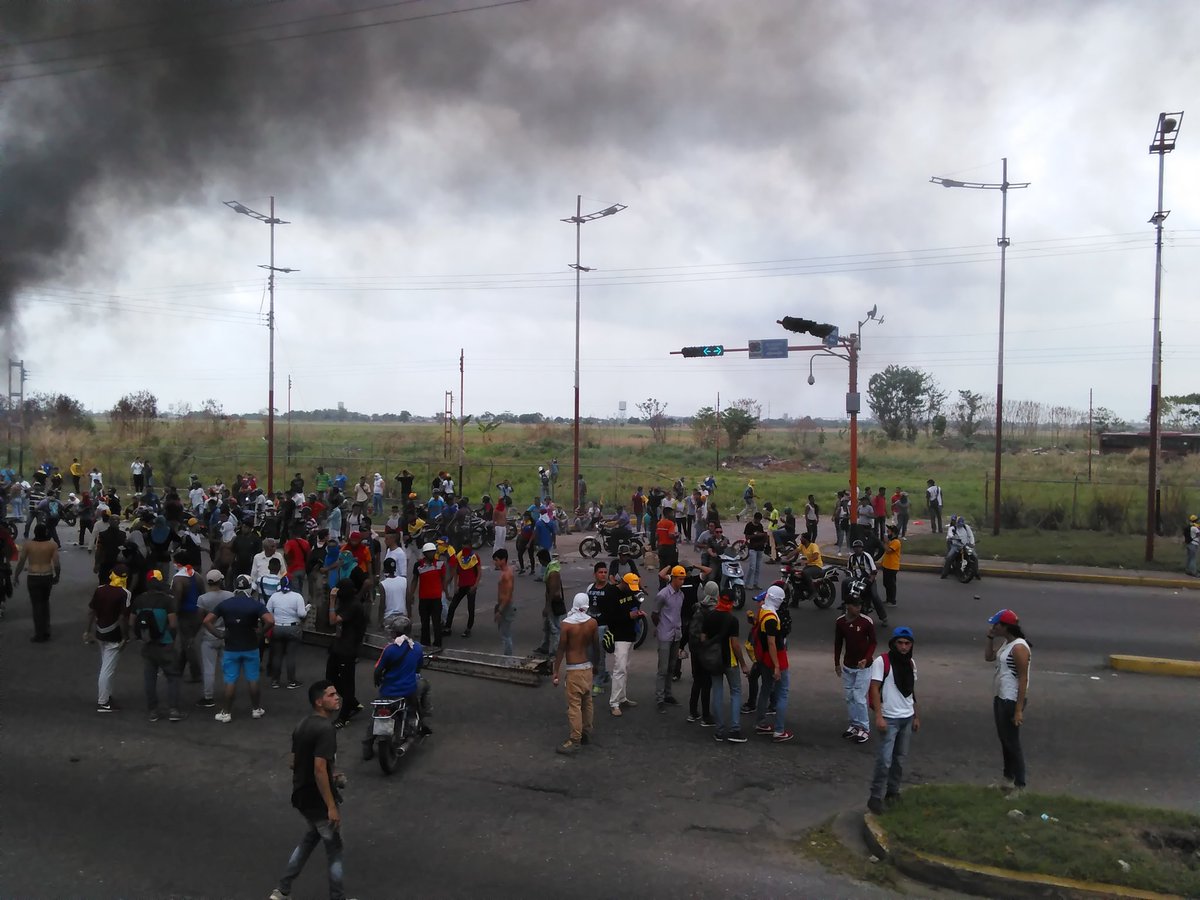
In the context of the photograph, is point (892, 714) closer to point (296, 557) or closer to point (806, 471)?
point (296, 557)

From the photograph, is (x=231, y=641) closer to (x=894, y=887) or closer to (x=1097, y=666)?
(x=894, y=887)

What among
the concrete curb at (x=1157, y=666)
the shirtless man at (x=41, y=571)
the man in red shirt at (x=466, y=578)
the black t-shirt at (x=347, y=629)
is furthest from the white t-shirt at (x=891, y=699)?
the shirtless man at (x=41, y=571)

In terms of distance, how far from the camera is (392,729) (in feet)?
24.1

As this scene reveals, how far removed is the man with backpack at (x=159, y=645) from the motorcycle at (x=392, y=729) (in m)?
2.67

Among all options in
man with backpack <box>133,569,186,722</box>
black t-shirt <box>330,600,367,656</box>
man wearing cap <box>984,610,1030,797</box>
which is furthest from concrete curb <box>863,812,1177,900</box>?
man with backpack <box>133,569,186,722</box>

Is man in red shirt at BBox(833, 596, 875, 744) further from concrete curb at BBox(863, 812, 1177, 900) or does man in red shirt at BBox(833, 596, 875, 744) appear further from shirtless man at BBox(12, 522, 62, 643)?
shirtless man at BBox(12, 522, 62, 643)

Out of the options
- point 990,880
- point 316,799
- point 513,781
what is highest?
point 316,799

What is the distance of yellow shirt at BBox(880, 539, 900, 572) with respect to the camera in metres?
14.4

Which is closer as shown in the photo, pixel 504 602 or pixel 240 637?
pixel 240 637

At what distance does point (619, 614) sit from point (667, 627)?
1.90ft

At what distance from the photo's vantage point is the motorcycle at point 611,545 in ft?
62.7

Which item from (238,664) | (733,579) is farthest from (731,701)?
(733,579)

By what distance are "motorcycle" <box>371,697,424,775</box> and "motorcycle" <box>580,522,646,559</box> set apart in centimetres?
1100

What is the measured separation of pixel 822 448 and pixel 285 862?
56900 millimetres
